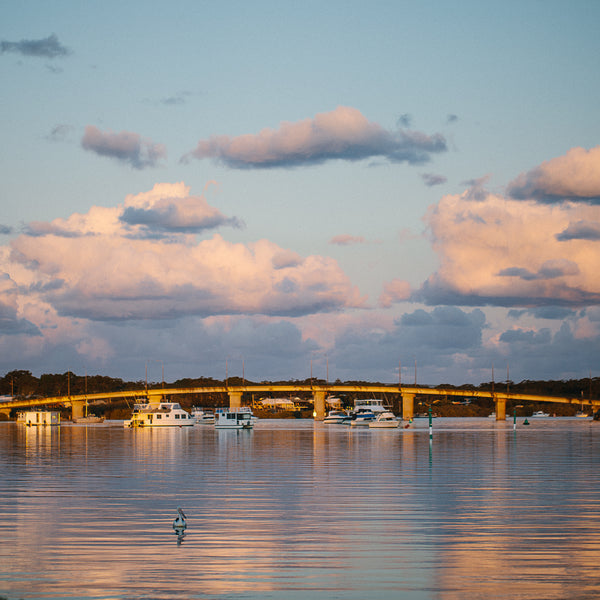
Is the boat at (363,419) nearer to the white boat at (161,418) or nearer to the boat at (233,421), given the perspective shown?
the boat at (233,421)

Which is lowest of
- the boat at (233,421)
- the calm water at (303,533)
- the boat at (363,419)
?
the boat at (363,419)

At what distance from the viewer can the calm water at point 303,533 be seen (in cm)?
2106

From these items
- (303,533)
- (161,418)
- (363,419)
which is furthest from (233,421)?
(303,533)

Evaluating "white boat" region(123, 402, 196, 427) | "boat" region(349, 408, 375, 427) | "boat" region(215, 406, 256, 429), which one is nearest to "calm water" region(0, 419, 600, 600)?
"boat" region(215, 406, 256, 429)

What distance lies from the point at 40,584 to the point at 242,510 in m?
14.1

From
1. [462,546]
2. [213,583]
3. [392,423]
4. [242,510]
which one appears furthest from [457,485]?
[392,423]

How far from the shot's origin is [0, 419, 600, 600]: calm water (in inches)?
829

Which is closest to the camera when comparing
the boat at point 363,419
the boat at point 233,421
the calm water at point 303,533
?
the calm water at point 303,533

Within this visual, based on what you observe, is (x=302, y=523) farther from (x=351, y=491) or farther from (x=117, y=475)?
(x=117, y=475)

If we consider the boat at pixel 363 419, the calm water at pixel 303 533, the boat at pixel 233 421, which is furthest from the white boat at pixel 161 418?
the calm water at pixel 303 533

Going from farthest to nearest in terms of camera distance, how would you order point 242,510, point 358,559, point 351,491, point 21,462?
point 21,462
point 351,491
point 242,510
point 358,559

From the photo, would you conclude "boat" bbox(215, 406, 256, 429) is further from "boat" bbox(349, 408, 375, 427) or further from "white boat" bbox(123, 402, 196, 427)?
"boat" bbox(349, 408, 375, 427)

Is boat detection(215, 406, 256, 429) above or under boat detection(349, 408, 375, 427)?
above

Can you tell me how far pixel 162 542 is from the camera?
Answer: 88.2ft
